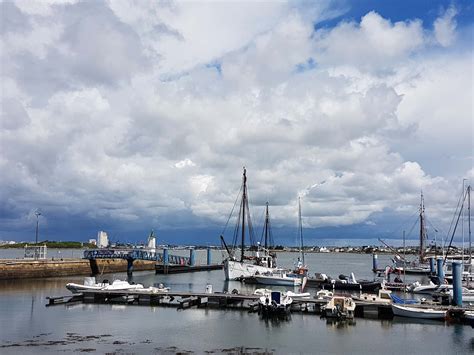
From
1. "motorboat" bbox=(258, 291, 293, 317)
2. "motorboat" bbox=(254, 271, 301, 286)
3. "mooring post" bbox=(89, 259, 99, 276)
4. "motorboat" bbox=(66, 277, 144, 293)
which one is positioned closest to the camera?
"motorboat" bbox=(258, 291, 293, 317)

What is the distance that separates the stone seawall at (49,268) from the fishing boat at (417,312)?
5849cm

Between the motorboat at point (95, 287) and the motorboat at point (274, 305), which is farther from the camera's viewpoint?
the motorboat at point (95, 287)

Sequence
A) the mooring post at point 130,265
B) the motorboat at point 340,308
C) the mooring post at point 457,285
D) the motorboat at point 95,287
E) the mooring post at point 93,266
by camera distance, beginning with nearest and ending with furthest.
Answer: the motorboat at point 340,308
the mooring post at point 457,285
the motorboat at point 95,287
the mooring post at point 93,266
the mooring post at point 130,265

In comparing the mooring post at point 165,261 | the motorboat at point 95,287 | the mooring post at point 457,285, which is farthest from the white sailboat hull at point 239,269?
the mooring post at point 457,285

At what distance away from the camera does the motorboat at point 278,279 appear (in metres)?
85.9

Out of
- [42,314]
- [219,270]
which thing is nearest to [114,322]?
[42,314]

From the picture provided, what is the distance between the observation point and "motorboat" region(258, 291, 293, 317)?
5175 cm

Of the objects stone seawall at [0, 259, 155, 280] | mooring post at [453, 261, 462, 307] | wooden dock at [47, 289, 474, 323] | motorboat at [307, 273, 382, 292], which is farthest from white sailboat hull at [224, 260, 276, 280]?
mooring post at [453, 261, 462, 307]

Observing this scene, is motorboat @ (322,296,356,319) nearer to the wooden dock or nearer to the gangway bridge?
the wooden dock

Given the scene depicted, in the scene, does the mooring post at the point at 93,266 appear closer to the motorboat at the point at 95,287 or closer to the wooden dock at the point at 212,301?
the motorboat at the point at 95,287

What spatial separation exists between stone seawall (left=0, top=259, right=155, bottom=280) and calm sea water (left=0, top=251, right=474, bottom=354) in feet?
83.2

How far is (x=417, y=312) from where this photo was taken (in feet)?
163

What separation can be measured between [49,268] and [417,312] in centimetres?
6202

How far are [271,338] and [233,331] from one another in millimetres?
3974
